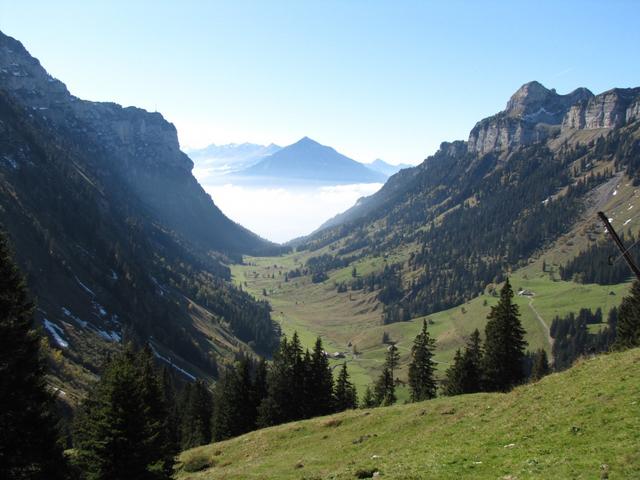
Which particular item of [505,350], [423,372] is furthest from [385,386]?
[505,350]

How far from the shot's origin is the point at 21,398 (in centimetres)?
2608

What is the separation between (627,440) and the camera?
65.3 ft

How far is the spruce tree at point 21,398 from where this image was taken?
2533cm

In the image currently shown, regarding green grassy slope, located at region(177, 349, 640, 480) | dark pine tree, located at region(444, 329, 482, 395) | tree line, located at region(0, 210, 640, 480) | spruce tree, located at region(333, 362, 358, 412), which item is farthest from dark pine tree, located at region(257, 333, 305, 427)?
dark pine tree, located at region(444, 329, 482, 395)

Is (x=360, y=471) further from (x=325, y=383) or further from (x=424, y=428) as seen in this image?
(x=325, y=383)

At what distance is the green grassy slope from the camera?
2027cm

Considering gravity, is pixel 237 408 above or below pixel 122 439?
below

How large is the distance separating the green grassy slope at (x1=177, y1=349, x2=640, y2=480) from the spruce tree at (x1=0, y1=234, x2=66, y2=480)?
14.8 metres

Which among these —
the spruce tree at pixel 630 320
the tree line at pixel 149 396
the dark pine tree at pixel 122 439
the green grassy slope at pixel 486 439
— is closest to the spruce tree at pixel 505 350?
the tree line at pixel 149 396

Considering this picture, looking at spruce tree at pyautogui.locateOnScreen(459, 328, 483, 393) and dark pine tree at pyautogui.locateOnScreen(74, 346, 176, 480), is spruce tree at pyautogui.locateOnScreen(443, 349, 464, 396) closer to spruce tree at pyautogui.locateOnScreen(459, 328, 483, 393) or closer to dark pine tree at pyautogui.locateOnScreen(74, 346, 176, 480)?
spruce tree at pyautogui.locateOnScreen(459, 328, 483, 393)

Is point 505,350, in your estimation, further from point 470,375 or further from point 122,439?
point 122,439

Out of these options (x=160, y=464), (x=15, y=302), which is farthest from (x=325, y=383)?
(x=15, y=302)

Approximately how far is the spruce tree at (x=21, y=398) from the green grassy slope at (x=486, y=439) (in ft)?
48.5

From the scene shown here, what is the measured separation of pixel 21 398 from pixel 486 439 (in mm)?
26468
